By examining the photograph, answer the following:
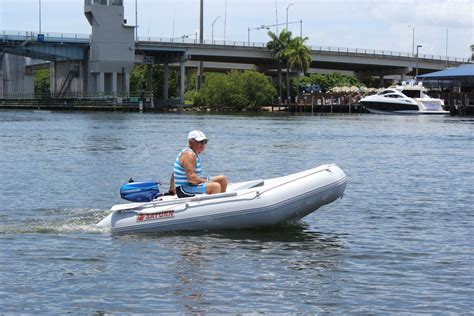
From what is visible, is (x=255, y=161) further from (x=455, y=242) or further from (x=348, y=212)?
(x=455, y=242)

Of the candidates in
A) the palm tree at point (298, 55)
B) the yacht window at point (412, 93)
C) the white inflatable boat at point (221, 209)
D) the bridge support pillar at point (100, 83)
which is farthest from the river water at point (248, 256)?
the palm tree at point (298, 55)

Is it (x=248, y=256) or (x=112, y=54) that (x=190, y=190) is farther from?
(x=112, y=54)

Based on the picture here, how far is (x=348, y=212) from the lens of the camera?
2180 cm

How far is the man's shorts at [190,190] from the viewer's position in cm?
1761

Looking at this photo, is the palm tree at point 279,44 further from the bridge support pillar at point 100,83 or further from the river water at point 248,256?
the river water at point 248,256

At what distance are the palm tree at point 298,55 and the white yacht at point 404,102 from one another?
24.9 m

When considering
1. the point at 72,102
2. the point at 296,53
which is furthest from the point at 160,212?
the point at 296,53

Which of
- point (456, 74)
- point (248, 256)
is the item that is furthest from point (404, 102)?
point (248, 256)

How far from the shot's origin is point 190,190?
17.6 m

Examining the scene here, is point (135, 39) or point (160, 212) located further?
point (135, 39)

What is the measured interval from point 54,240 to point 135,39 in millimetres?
113184

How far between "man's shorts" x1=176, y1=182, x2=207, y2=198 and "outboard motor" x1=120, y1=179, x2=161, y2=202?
1.79 feet

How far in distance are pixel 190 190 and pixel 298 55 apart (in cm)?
12278

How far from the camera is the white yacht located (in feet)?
364
